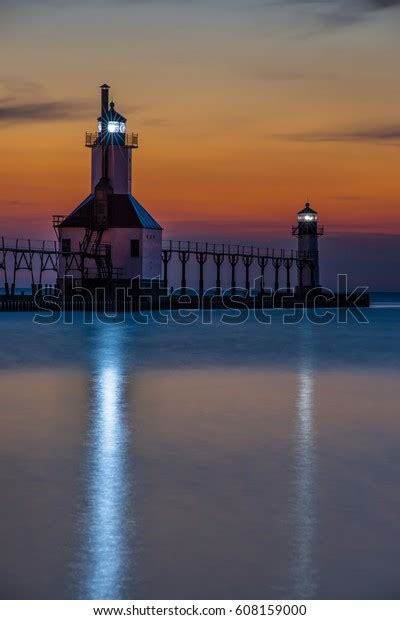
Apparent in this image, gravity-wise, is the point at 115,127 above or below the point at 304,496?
above

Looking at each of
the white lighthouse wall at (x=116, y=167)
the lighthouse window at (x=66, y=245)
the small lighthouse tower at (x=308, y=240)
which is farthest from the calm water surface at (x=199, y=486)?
the small lighthouse tower at (x=308, y=240)

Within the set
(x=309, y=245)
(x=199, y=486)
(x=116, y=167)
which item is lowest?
(x=199, y=486)

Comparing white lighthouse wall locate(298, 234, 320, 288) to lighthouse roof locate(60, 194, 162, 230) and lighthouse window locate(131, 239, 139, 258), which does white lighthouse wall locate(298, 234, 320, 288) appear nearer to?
lighthouse roof locate(60, 194, 162, 230)

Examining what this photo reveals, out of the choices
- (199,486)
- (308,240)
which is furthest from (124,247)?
(199,486)

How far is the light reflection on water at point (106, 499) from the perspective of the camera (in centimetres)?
644

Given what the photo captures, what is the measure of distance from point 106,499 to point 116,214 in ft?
139

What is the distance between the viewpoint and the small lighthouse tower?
6669 cm

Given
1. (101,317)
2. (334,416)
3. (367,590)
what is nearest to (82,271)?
(101,317)

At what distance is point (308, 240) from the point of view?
223ft

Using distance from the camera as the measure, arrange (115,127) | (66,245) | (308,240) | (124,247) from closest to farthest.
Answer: (124,247) < (66,245) < (115,127) < (308,240)

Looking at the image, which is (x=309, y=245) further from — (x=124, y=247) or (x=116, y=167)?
(x=124, y=247)

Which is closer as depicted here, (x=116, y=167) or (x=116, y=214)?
(x=116, y=214)

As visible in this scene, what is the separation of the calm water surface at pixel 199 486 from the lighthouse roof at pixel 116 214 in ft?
97.2

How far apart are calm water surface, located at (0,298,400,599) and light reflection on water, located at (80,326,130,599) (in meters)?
0.02
